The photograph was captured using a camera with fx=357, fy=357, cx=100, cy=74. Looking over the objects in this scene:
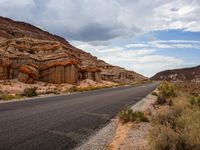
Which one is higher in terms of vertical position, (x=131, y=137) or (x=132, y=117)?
(x=132, y=117)

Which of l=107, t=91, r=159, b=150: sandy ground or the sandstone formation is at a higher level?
the sandstone formation

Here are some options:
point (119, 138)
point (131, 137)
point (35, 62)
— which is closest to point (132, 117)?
point (131, 137)

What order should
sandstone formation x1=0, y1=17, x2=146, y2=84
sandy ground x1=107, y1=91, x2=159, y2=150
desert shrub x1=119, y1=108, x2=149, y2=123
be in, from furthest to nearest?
sandstone formation x1=0, y1=17, x2=146, y2=84, desert shrub x1=119, y1=108, x2=149, y2=123, sandy ground x1=107, y1=91, x2=159, y2=150

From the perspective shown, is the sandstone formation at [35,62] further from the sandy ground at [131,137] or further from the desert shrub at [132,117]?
the sandy ground at [131,137]

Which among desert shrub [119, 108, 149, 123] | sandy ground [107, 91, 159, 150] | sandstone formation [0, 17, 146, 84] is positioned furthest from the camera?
sandstone formation [0, 17, 146, 84]

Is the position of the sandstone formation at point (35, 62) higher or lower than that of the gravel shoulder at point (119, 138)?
higher

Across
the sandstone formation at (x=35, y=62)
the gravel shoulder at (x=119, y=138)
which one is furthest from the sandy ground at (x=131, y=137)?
the sandstone formation at (x=35, y=62)

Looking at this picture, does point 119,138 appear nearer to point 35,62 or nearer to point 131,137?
point 131,137

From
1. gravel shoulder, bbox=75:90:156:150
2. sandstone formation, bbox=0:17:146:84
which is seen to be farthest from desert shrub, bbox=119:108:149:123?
sandstone formation, bbox=0:17:146:84

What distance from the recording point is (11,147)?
861 centimetres

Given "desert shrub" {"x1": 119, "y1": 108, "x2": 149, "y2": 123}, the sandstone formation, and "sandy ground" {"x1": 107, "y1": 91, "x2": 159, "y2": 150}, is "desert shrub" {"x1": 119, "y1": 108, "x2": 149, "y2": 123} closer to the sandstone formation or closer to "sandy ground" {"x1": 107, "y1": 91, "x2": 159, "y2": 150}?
"sandy ground" {"x1": 107, "y1": 91, "x2": 159, "y2": 150}

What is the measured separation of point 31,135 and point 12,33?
270ft

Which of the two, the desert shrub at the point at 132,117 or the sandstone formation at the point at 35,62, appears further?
the sandstone formation at the point at 35,62

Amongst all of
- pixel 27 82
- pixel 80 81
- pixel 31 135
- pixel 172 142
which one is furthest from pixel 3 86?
pixel 172 142
